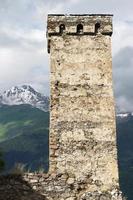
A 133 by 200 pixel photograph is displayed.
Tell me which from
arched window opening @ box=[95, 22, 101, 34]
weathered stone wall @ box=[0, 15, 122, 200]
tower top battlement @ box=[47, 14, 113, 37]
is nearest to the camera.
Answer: weathered stone wall @ box=[0, 15, 122, 200]

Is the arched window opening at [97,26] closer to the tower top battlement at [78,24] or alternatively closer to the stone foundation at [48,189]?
the tower top battlement at [78,24]

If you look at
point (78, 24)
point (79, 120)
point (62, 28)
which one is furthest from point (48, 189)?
point (78, 24)

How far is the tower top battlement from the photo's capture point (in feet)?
68.3

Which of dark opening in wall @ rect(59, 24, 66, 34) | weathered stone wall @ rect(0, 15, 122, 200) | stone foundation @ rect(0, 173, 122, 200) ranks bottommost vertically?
stone foundation @ rect(0, 173, 122, 200)

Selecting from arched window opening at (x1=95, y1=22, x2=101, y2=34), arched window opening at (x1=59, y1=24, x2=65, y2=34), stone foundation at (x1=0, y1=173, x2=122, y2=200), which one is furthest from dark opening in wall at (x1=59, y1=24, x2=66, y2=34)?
stone foundation at (x1=0, y1=173, x2=122, y2=200)

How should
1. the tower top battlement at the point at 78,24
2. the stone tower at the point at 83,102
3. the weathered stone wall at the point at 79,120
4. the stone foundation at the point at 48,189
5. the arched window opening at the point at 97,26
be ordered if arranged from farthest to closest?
1. the arched window opening at the point at 97,26
2. the tower top battlement at the point at 78,24
3. the stone tower at the point at 83,102
4. the weathered stone wall at the point at 79,120
5. the stone foundation at the point at 48,189

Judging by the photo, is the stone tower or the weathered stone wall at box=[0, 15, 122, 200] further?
the stone tower

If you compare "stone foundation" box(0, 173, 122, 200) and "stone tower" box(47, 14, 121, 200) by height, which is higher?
"stone tower" box(47, 14, 121, 200)

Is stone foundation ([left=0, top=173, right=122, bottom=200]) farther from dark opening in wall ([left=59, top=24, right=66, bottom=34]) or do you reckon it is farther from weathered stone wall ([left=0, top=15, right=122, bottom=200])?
dark opening in wall ([left=59, top=24, right=66, bottom=34])

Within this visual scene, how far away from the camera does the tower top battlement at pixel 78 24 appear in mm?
20812

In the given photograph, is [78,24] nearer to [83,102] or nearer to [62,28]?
[62,28]

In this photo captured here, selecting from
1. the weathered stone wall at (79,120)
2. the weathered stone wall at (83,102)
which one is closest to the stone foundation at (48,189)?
the weathered stone wall at (79,120)

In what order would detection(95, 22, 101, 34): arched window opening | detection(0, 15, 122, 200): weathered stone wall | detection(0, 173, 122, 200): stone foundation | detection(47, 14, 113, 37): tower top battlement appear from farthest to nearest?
detection(95, 22, 101, 34): arched window opening → detection(47, 14, 113, 37): tower top battlement → detection(0, 15, 122, 200): weathered stone wall → detection(0, 173, 122, 200): stone foundation

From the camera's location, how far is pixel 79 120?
19.8 meters
